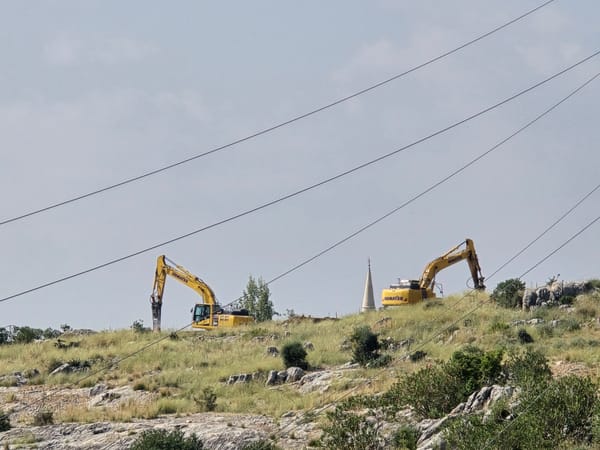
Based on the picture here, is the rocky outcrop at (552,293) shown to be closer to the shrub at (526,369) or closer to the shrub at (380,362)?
the shrub at (380,362)

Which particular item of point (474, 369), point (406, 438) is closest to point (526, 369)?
point (474, 369)

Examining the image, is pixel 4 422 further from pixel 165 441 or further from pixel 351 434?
pixel 351 434

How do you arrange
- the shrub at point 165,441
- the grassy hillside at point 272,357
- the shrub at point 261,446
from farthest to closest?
1. the grassy hillside at point 272,357
2. the shrub at point 261,446
3. the shrub at point 165,441

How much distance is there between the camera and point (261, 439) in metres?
44.2

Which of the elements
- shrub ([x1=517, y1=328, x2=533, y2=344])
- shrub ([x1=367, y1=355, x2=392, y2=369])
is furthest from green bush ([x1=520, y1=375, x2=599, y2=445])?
shrub ([x1=517, y1=328, x2=533, y2=344])

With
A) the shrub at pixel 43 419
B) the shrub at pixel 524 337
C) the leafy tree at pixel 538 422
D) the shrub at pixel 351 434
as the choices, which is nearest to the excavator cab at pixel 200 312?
the shrub at pixel 524 337

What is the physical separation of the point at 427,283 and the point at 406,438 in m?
43.3

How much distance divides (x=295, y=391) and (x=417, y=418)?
11.5 meters

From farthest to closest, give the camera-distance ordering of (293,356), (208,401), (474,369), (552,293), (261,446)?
(552,293) < (293,356) < (208,401) < (474,369) < (261,446)

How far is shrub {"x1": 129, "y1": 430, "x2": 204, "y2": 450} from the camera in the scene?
1638 inches

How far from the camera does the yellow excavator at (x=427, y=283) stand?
79.0m

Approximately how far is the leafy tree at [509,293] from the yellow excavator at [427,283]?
7.03 meters

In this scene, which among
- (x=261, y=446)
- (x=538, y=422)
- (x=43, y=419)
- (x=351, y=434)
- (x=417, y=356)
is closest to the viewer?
(x=538, y=422)

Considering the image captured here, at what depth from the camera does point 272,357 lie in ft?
207
